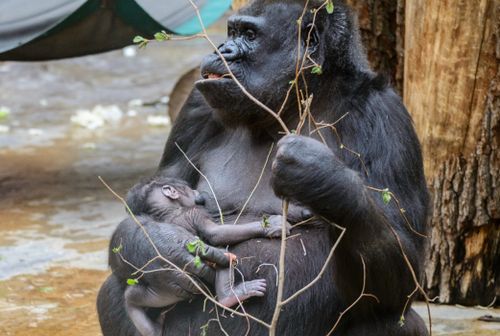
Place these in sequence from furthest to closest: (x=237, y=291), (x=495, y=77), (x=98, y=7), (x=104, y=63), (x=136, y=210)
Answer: (x=104, y=63), (x=98, y=7), (x=495, y=77), (x=136, y=210), (x=237, y=291)

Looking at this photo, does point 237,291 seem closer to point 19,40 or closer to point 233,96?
point 233,96

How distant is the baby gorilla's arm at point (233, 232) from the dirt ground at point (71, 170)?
4.66 ft

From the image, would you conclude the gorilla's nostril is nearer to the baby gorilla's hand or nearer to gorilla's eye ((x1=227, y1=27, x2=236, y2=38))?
the baby gorilla's hand

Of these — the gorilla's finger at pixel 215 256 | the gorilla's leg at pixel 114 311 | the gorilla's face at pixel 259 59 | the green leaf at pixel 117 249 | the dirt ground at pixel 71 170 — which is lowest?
the dirt ground at pixel 71 170

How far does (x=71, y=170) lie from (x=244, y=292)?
4.57 m

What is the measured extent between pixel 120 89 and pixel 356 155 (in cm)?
735

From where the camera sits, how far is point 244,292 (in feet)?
12.0

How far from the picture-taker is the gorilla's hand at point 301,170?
325 cm

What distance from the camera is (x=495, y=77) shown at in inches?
192

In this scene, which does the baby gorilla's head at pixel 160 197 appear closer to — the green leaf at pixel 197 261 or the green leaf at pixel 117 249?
the green leaf at pixel 117 249

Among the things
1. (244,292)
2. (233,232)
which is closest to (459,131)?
(233,232)

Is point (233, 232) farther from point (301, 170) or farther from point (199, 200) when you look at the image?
point (301, 170)

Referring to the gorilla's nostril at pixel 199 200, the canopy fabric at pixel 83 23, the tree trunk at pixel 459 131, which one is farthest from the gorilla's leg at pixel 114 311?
the canopy fabric at pixel 83 23

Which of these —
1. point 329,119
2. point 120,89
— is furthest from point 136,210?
point 120,89
